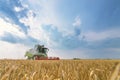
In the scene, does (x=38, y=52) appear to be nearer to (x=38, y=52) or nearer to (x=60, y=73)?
(x=38, y=52)

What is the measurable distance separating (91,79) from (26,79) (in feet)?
3.15

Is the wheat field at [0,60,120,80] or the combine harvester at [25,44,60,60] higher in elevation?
the combine harvester at [25,44,60,60]

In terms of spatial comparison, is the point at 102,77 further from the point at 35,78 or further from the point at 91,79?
the point at 35,78

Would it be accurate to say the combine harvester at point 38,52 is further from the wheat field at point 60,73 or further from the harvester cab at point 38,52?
the wheat field at point 60,73

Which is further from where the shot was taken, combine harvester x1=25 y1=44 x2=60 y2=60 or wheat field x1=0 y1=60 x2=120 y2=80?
combine harvester x1=25 y1=44 x2=60 y2=60

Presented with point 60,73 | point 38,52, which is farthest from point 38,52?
point 60,73

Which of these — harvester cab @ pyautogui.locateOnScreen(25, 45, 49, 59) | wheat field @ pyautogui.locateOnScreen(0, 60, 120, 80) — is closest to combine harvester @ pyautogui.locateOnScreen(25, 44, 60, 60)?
harvester cab @ pyautogui.locateOnScreen(25, 45, 49, 59)

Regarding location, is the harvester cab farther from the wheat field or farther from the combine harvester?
the wheat field

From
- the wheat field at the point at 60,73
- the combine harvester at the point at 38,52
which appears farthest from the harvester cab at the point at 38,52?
the wheat field at the point at 60,73

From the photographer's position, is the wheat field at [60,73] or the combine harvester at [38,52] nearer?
the wheat field at [60,73]

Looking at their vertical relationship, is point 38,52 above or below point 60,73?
above

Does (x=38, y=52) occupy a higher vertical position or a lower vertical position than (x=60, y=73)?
higher

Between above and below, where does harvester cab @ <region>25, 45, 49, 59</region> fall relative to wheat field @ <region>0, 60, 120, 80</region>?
above

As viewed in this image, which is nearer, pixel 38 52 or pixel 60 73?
pixel 60 73
